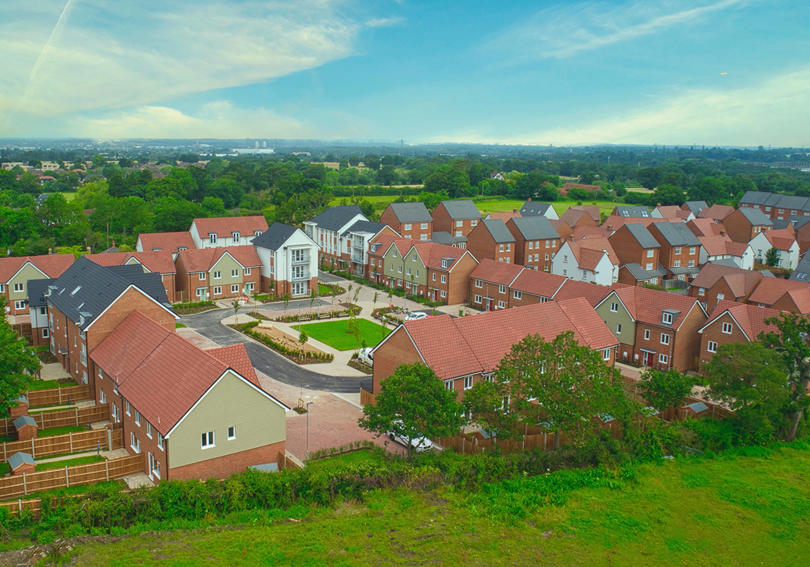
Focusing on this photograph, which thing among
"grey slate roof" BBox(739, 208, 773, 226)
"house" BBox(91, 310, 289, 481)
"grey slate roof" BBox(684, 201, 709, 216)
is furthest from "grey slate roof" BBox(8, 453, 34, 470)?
"grey slate roof" BBox(684, 201, 709, 216)

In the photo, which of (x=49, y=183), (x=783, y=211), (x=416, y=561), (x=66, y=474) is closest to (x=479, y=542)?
(x=416, y=561)

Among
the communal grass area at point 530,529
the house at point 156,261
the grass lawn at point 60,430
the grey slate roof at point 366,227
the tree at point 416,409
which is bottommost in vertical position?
the communal grass area at point 530,529

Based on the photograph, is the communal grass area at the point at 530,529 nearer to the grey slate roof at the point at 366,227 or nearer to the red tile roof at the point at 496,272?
the red tile roof at the point at 496,272

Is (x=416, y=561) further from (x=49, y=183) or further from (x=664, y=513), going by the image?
(x=49, y=183)

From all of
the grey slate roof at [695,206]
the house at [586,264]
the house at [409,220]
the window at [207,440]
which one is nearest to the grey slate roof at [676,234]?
the house at [586,264]

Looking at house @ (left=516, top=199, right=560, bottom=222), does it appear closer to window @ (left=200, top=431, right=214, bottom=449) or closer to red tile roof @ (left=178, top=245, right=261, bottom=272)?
red tile roof @ (left=178, top=245, right=261, bottom=272)

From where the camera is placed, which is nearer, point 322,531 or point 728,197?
point 322,531

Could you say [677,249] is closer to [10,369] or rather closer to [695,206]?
[695,206]
